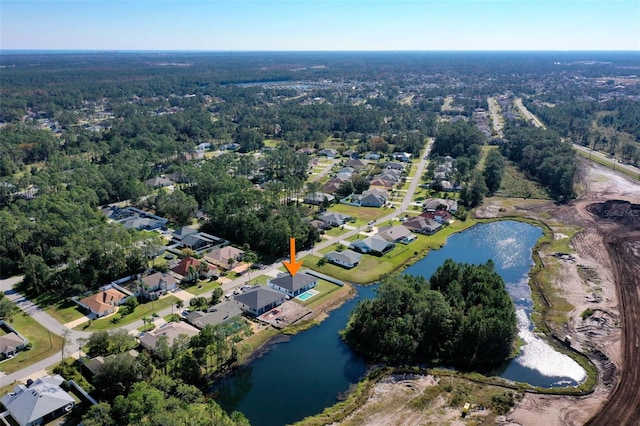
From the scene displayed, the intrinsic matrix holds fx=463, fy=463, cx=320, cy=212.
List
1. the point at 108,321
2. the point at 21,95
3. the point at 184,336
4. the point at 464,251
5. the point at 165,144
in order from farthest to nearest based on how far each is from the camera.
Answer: the point at 21,95
the point at 165,144
the point at 464,251
the point at 108,321
the point at 184,336

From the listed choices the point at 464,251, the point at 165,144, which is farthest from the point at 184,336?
the point at 165,144

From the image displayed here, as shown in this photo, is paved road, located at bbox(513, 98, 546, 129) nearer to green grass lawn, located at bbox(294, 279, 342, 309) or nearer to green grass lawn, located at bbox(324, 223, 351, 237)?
green grass lawn, located at bbox(324, 223, 351, 237)

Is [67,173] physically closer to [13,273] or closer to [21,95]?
[13,273]

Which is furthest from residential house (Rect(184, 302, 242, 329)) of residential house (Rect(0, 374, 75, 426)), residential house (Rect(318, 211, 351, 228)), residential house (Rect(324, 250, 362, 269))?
residential house (Rect(318, 211, 351, 228))

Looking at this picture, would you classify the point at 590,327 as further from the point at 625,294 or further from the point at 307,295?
the point at 307,295

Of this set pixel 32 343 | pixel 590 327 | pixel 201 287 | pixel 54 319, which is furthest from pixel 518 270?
pixel 32 343

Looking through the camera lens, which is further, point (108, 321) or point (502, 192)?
point (502, 192)

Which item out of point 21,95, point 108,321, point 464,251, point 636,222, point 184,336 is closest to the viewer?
point 184,336
